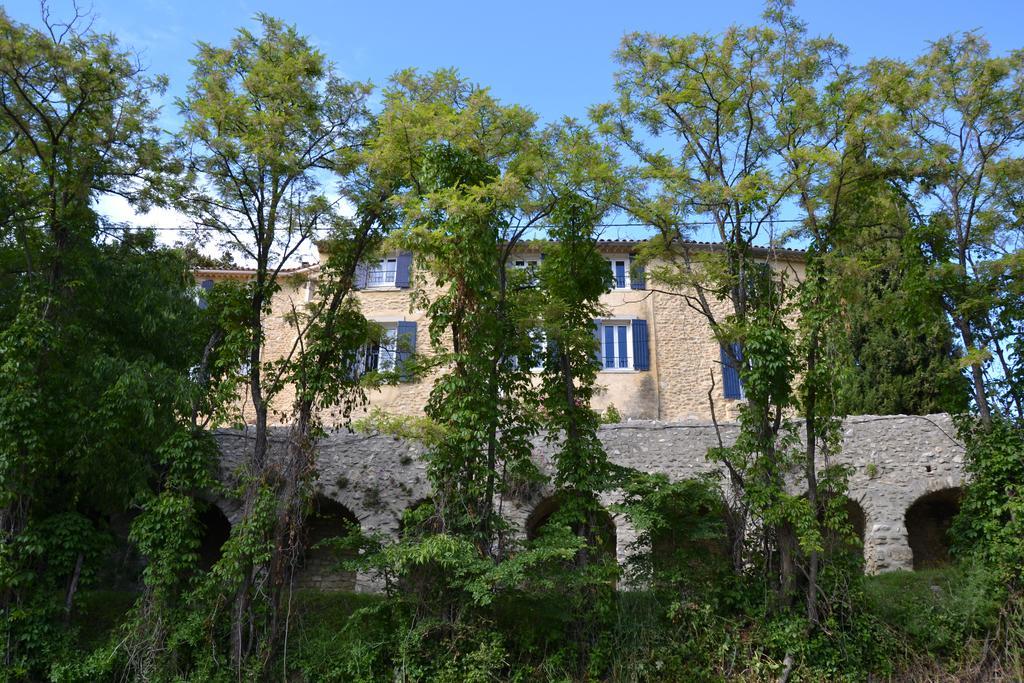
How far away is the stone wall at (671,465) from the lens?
49.8 ft

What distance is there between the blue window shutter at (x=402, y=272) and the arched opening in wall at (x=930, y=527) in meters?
13.9

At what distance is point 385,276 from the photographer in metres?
23.9

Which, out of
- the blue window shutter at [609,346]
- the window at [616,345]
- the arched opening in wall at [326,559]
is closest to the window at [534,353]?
the arched opening in wall at [326,559]

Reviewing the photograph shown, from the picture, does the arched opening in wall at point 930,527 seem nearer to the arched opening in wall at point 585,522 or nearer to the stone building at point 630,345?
the stone building at point 630,345

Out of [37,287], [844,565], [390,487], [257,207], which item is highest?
[257,207]

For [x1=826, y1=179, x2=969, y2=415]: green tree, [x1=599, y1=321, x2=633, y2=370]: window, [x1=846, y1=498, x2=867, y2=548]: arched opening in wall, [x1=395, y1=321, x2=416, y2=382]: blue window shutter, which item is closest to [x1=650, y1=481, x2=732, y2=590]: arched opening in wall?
[x1=826, y1=179, x2=969, y2=415]: green tree

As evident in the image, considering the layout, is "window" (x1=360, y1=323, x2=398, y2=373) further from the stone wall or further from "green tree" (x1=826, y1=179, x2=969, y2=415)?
"green tree" (x1=826, y1=179, x2=969, y2=415)

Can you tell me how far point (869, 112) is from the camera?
13.3 m

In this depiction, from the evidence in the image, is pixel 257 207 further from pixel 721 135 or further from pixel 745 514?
pixel 745 514

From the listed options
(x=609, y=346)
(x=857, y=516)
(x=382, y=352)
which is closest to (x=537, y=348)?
(x=382, y=352)

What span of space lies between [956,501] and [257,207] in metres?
14.0

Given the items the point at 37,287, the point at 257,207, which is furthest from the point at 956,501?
the point at 37,287

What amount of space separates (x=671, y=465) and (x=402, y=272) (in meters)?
10.9

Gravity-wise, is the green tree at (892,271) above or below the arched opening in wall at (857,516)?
above
